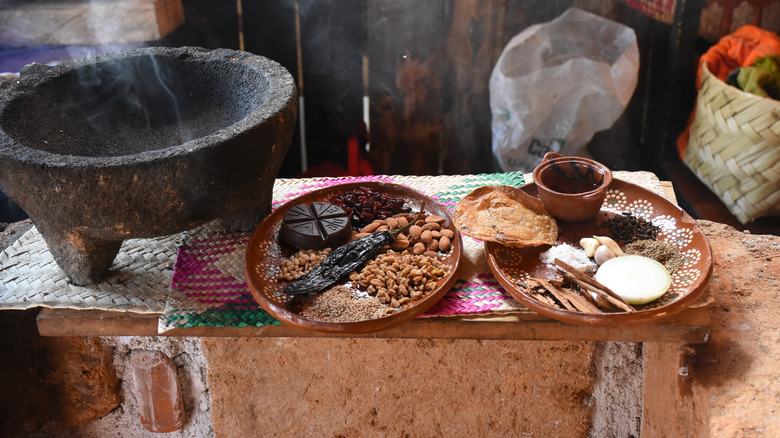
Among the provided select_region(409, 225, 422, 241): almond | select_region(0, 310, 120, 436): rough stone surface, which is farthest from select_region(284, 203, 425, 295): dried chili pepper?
select_region(0, 310, 120, 436): rough stone surface

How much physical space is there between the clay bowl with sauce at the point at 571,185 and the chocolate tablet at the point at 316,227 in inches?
23.5

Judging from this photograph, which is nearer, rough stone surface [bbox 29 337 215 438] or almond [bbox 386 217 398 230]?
almond [bbox 386 217 398 230]

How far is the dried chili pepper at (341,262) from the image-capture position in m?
1.68

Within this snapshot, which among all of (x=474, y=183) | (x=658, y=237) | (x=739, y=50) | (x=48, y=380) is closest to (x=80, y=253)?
(x=48, y=380)

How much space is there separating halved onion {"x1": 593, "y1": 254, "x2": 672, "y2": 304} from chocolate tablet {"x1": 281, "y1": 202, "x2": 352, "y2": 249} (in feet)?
2.38

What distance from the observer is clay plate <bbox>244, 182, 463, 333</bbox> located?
1557 mm

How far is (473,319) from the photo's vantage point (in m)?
1.72

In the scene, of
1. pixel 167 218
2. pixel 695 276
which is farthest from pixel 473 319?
pixel 167 218

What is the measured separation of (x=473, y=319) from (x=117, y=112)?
136cm

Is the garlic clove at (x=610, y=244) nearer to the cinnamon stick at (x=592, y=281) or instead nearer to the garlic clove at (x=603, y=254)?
the garlic clove at (x=603, y=254)

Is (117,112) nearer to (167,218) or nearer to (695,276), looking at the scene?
(167,218)

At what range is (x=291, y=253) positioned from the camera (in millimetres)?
1863

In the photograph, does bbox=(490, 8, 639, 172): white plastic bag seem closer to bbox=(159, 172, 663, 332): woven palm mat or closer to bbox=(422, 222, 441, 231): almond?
bbox=(159, 172, 663, 332): woven palm mat

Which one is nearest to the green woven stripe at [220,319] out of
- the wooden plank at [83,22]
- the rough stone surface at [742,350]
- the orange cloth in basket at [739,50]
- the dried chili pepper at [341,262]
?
the dried chili pepper at [341,262]
